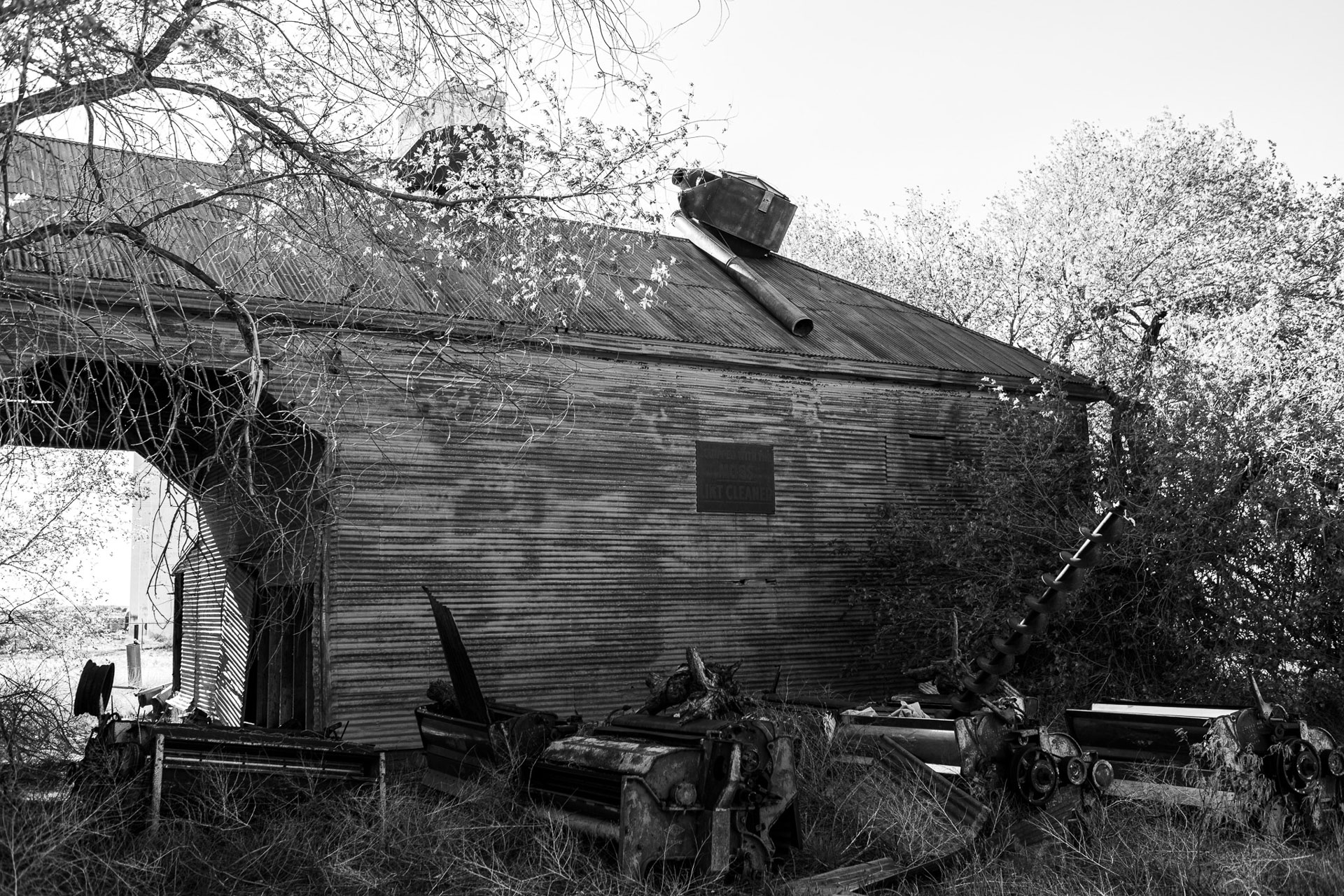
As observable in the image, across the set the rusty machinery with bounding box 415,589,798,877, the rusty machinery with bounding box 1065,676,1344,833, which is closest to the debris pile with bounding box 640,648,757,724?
the rusty machinery with bounding box 415,589,798,877

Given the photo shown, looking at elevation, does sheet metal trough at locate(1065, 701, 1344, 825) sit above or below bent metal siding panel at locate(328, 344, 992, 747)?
below

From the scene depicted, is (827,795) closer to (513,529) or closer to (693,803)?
(693,803)

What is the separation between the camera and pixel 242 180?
7.35m

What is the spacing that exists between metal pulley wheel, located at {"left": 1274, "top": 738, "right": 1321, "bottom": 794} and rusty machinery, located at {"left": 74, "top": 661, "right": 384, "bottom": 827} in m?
6.06

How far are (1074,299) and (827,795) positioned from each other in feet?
46.2

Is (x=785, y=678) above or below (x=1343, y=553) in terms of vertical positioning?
below

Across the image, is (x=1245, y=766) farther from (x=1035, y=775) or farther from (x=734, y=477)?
(x=734, y=477)

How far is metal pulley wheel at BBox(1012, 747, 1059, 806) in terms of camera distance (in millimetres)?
7926

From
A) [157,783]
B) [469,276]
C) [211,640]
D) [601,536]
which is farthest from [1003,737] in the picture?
[211,640]

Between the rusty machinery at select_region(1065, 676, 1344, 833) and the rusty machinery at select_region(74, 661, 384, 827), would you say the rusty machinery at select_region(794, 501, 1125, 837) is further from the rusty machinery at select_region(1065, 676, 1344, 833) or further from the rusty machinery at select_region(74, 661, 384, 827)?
the rusty machinery at select_region(74, 661, 384, 827)

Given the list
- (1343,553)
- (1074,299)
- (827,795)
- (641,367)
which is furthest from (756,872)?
(1074,299)

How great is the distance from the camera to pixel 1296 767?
7633 mm

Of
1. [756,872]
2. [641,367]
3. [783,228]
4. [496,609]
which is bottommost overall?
[756,872]

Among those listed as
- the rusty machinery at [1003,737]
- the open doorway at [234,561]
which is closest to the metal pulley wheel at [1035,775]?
the rusty machinery at [1003,737]
